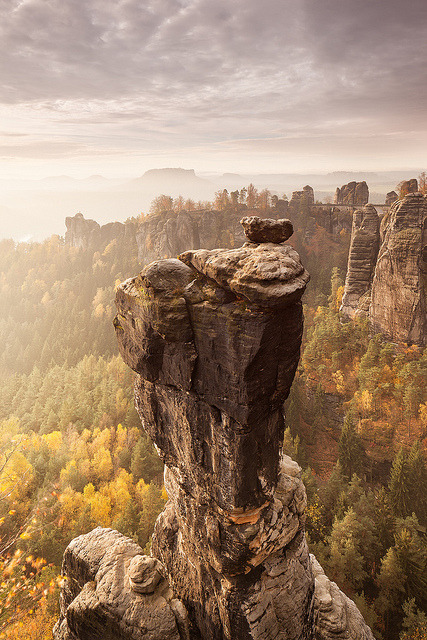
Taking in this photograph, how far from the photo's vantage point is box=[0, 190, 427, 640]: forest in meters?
26.9

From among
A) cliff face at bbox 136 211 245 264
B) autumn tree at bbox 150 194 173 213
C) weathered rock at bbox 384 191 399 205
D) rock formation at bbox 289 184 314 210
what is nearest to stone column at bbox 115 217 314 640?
cliff face at bbox 136 211 245 264

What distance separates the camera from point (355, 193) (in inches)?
3900

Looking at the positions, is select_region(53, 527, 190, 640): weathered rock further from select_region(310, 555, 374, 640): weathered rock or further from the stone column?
select_region(310, 555, 374, 640): weathered rock

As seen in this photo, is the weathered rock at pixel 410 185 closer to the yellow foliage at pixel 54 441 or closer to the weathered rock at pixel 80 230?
the yellow foliage at pixel 54 441

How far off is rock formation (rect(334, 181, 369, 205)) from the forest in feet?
64.5

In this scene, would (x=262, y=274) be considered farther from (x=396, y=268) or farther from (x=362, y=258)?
(x=362, y=258)

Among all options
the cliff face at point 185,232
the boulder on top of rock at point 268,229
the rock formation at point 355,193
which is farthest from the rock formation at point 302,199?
the boulder on top of rock at point 268,229

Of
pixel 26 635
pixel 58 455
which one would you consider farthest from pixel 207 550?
pixel 58 455

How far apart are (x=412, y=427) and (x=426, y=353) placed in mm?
10758

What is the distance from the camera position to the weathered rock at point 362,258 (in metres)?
59.2

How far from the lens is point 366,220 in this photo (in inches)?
Answer: 2325

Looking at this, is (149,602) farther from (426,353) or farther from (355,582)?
(426,353)

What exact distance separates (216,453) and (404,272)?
5083cm

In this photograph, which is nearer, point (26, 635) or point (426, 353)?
point (26, 635)
